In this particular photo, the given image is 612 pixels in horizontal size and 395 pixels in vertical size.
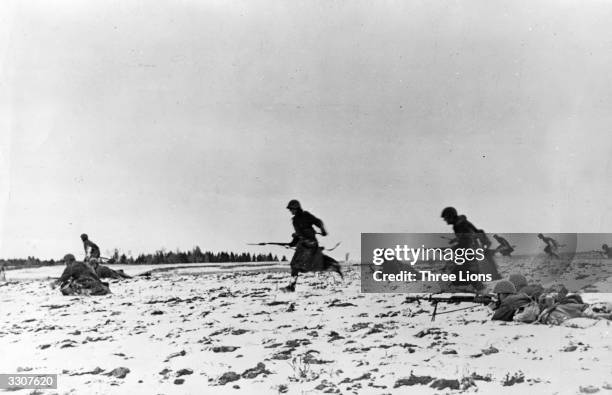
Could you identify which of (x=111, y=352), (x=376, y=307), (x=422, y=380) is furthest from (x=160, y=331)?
(x=422, y=380)

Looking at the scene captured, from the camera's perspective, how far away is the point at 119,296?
456 inches

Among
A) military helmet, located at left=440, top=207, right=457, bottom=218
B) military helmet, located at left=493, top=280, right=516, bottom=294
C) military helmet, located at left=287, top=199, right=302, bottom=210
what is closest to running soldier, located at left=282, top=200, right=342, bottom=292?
military helmet, located at left=287, top=199, right=302, bottom=210

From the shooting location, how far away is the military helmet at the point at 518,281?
8.66 meters

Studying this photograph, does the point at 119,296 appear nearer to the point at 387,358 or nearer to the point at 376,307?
the point at 376,307

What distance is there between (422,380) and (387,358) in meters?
0.71

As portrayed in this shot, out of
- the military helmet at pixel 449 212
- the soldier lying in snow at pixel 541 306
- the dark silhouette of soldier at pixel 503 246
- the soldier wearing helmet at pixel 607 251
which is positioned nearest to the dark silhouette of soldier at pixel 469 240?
the military helmet at pixel 449 212

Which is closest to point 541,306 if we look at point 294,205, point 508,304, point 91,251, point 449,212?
point 508,304

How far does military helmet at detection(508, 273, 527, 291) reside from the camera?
8.66 meters

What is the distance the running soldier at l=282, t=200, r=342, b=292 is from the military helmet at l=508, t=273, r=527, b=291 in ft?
10.7

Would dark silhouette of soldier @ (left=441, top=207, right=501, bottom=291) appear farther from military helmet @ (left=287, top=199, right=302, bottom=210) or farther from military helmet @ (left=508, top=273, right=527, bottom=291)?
military helmet @ (left=287, top=199, right=302, bottom=210)

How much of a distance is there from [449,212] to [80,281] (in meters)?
7.72

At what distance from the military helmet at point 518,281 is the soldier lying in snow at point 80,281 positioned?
7.97 m

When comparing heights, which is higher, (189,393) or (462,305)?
(462,305)

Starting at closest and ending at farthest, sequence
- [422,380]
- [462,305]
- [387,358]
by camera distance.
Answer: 1. [422,380]
2. [387,358]
3. [462,305]
